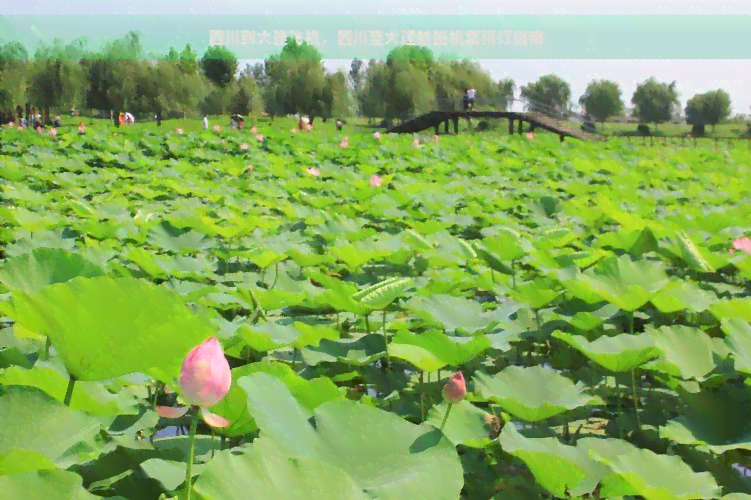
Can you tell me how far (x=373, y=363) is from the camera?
1.60 meters

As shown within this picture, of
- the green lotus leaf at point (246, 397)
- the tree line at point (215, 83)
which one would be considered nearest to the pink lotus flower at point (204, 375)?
the green lotus leaf at point (246, 397)

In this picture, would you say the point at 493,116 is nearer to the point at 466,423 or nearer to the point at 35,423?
the point at 466,423

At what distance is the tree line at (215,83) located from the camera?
103ft

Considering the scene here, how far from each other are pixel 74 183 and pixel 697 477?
4.31m

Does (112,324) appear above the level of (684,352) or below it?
above

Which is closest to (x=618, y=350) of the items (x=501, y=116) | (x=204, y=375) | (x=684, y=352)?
(x=684, y=352)

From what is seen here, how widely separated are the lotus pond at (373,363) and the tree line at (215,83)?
22522 mm

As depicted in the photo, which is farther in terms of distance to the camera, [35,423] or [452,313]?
[452,313]

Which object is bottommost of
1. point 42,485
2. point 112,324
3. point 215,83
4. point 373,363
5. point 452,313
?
point 373,363

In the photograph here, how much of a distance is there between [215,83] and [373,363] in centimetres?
4484

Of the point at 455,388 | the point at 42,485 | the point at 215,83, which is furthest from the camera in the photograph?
the point at 215,83

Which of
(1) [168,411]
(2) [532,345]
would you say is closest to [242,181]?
(2) [532,345]

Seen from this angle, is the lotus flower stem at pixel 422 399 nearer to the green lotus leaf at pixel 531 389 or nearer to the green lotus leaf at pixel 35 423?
the green lotus leaf at pixel 531 389

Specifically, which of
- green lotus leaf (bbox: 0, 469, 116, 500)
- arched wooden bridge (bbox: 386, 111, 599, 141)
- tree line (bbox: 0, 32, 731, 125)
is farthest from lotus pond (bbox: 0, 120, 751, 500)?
tree line (bbox: 0, 32, 731, 125)
